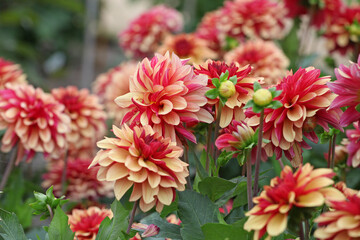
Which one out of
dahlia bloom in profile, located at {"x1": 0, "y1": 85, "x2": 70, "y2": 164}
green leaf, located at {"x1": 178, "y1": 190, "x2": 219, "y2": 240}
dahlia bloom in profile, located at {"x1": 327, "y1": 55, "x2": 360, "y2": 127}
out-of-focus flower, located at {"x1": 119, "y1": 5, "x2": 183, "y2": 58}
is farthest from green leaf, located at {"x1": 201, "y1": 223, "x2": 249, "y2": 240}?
out-of-focus flower, located at {"x1": 119, "y1": 5, "x2": 183, "y2": 58}

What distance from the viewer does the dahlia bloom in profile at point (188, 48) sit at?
4.11ft

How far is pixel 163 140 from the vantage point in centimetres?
47

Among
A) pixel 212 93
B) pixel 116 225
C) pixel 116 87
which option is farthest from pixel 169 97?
pixel 116 87

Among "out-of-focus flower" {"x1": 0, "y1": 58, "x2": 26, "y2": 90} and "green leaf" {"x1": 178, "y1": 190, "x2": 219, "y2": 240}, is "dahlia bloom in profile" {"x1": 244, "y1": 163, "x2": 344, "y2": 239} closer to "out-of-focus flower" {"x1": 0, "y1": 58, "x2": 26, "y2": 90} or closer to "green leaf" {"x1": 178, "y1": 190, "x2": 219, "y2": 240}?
"green leaf" {"x1": 178, "y1": 190, "x2": 219, "y2": 240}

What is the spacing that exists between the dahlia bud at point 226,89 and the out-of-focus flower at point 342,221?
0.15m

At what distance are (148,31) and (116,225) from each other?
3.30 feet

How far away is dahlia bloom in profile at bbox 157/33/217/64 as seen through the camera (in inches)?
49.3

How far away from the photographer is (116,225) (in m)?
0.52

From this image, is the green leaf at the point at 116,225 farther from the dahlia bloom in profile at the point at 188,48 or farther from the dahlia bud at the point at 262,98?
the dahlia bloom in profile at the point at 188,48

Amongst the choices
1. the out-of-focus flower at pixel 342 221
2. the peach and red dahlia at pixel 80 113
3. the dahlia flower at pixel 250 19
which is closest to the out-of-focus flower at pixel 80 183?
the peach and red dahlia at pixel 80 113

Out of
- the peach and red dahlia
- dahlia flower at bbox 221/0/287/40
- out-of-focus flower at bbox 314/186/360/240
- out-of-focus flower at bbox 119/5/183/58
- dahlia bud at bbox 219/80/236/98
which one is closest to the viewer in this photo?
out-of-focus flower at bbox 314/186/360/240

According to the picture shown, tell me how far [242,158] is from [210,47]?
3.11 ft

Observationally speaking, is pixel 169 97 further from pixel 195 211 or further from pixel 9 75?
pixel 9 75

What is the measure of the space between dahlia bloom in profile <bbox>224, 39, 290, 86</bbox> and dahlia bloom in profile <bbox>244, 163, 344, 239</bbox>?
0.65 meters
